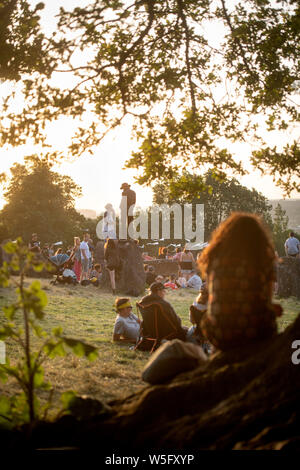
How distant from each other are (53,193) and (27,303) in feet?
208

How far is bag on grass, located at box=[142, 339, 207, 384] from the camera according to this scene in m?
4.46

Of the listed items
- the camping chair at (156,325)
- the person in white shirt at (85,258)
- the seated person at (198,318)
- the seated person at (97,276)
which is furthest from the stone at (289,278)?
the seated person at (198,318)

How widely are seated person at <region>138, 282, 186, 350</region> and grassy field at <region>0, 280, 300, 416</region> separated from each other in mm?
485

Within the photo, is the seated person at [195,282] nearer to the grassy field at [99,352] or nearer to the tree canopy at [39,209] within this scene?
the grassy field at [99,352]

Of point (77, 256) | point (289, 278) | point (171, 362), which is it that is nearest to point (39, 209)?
point (77, 256)

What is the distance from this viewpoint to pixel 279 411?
3197mm

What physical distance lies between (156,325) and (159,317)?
162 mm

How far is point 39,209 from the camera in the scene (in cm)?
6456

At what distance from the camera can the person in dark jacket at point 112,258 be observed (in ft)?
68.1

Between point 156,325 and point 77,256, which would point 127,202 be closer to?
point 77,256

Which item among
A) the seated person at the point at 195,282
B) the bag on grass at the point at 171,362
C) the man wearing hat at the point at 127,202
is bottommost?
the seated person at the point at 195,282

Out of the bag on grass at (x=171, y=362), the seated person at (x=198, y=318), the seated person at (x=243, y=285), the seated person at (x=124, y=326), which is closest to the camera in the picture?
the seated person at (x=243, y=285)

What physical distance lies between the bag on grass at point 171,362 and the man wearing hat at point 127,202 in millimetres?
16055

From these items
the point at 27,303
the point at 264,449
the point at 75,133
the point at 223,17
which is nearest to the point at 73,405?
the point at 27,303
